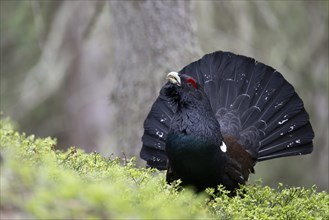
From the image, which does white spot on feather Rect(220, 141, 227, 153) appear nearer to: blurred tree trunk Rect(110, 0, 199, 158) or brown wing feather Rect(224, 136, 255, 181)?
brown wing feather Rect(224, 136, 255, 181)

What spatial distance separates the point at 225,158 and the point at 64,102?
33.8ft

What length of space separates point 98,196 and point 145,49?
5.82 meters

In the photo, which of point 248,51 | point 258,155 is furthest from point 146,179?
point 248,51

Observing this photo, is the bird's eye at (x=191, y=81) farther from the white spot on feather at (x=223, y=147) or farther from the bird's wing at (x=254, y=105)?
the bird's wing at (x=254, y=105)

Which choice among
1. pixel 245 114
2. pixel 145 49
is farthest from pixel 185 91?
pixel 145 49

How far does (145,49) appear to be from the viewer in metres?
8.28

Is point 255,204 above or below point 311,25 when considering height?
below

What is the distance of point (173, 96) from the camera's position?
6062 millimetres

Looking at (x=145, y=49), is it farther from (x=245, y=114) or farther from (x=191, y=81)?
(x=191, y=81)

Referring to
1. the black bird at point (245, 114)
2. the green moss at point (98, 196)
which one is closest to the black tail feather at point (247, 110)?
the black bird at point (245, 114)

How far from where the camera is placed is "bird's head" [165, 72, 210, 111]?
596cm

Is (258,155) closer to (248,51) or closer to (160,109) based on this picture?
(160,109)

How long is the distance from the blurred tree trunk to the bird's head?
2.13 meters

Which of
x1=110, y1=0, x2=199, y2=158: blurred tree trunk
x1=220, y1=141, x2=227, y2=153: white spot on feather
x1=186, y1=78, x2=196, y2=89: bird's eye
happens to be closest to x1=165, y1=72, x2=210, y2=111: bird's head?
x1=186, y1=78, x2=196, y2=89: bird's eye
